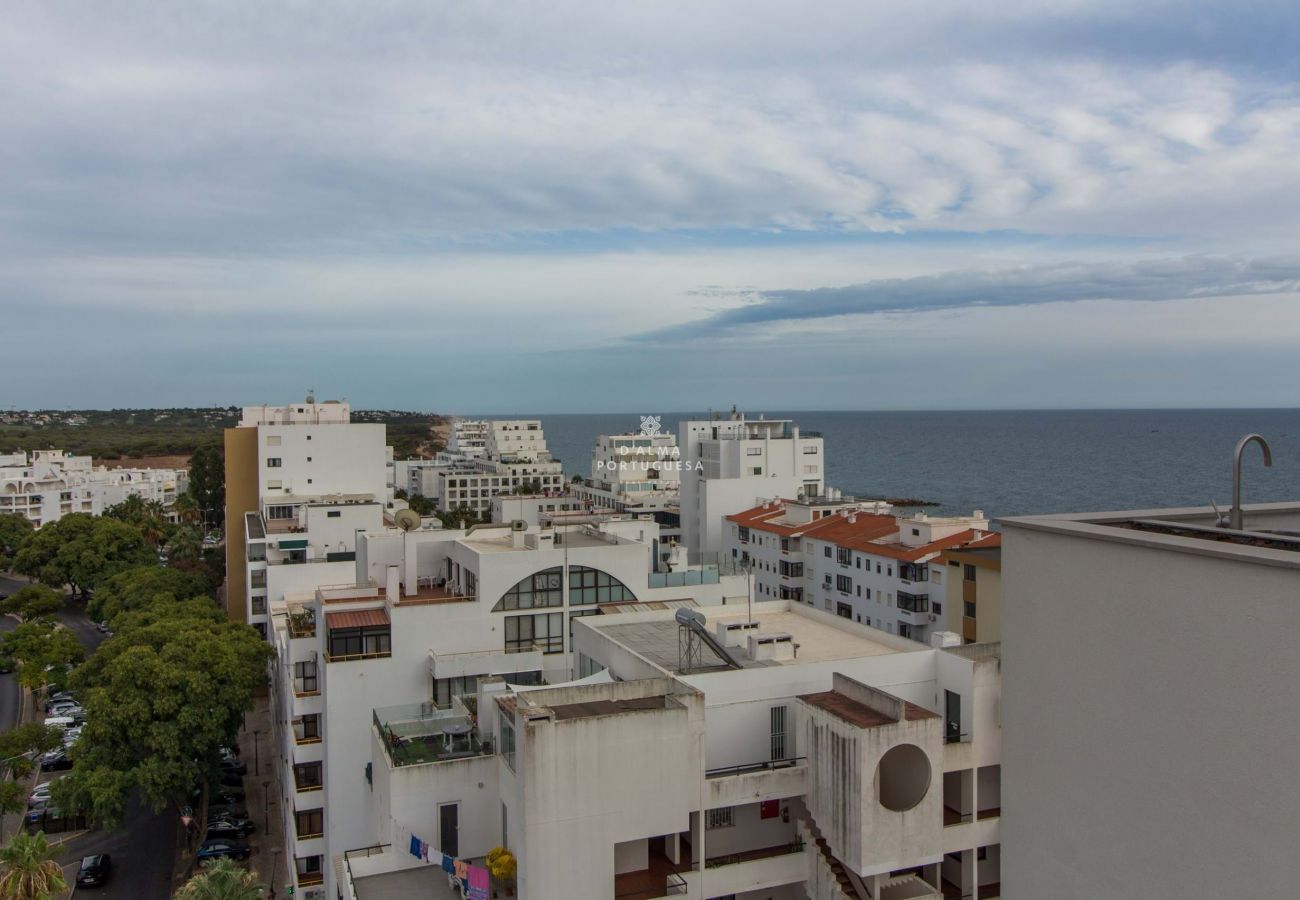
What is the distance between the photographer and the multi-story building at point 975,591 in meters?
40.5

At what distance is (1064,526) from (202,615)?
52155 mm

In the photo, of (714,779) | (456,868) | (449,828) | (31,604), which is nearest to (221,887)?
(449,828)

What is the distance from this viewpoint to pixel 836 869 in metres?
20.6

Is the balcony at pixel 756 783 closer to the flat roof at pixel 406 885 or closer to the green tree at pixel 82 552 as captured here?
the flat roof at pixel 406 885

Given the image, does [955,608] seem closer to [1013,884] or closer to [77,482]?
[1013,884]

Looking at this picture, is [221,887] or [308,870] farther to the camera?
[308,870]

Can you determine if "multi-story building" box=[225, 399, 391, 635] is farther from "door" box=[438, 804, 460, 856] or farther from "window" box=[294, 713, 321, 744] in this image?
"door" box=[438, 804, 460, 856]

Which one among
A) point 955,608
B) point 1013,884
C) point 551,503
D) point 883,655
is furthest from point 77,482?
point 1013,884

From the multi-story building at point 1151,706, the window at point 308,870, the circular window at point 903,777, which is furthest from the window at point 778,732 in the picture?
the window at point 308,870

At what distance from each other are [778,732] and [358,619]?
14657mm

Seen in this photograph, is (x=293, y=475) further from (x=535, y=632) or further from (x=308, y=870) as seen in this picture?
(x=535, y=632)

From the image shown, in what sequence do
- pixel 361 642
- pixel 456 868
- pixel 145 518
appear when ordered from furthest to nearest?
pixel 145 518 < pixel 361 642 < pixel 456 868

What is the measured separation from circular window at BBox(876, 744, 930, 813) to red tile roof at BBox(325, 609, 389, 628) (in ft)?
53.1

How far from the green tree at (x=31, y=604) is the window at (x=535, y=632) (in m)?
56.0
